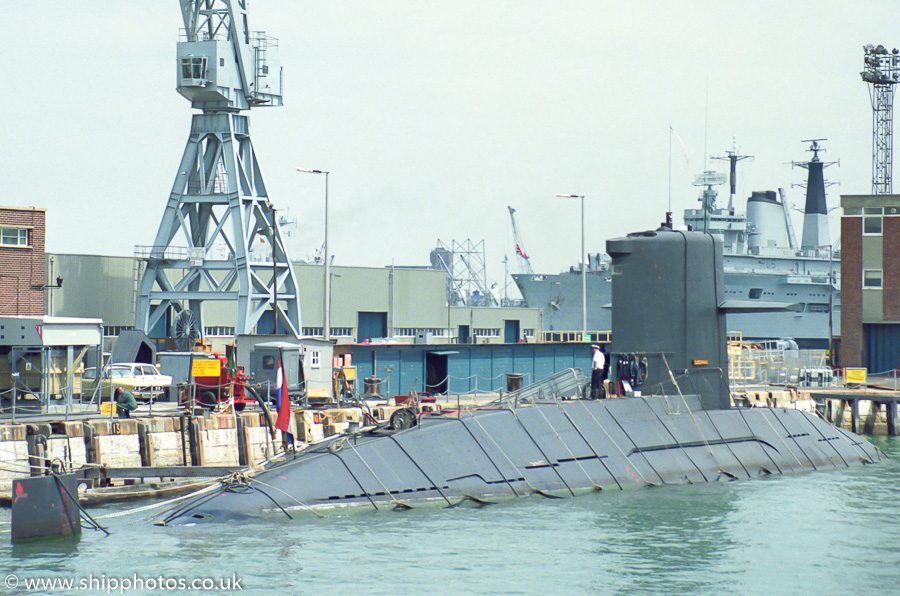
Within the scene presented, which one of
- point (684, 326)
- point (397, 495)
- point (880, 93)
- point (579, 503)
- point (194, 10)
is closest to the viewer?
point (397, 495)

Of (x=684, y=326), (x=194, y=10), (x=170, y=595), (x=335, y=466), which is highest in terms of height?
(x=194, y=10)

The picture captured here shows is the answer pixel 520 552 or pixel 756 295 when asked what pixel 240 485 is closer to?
pixel 520 552

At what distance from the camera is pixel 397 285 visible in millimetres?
73750

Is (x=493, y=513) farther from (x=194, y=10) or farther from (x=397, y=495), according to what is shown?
(x=194, y=10)

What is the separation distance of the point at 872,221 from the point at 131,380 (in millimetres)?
42511

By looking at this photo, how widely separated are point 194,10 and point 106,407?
1121 inches

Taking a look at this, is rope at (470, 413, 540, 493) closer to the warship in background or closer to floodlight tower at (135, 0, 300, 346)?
floodlight tower at (135, 0, 300, 346)

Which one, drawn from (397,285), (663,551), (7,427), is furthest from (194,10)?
(663,551)

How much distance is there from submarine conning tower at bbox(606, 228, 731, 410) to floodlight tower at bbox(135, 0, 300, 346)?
29185mm

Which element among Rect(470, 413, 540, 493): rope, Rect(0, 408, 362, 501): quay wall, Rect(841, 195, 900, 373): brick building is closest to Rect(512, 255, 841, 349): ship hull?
Rect(841, 195, 900, 373): brick building

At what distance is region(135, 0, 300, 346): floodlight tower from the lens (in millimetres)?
53688

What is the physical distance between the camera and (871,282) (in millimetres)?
60125

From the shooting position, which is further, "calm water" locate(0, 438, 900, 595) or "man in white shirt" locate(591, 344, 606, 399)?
"man in white shirt" locate(591, 344, 606, 399)

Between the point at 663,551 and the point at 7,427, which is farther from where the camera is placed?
the point at 7,427
